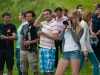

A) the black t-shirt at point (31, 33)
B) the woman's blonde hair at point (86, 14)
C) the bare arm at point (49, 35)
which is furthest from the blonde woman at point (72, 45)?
the black t-shirt at point (31, 33)

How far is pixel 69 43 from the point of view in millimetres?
7770

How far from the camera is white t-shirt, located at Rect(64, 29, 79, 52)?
773cm

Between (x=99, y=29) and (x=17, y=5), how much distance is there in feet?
74.6

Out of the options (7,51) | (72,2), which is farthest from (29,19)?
(72,2)

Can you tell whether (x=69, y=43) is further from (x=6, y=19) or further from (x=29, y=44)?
(x=6, y=19)

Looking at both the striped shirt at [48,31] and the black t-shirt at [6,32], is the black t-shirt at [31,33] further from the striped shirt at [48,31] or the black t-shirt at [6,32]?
the black t-shirt at [6,32]

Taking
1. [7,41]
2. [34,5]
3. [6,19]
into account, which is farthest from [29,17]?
[34,5]

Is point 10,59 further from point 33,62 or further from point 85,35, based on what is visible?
point 85,35

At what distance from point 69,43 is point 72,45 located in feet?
0.27

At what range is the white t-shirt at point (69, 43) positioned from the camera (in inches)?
304

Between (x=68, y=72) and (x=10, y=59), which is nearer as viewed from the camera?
(x=10, y=59)

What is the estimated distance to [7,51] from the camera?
9688 mm

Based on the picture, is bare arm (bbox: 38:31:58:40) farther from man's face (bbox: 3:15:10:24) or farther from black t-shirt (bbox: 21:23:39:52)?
man's face (bbox: 3:15:10:24)

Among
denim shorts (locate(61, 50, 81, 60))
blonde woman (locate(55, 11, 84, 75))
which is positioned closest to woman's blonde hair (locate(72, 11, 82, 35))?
blonde woman (locate(55, 11, 84, 75))
